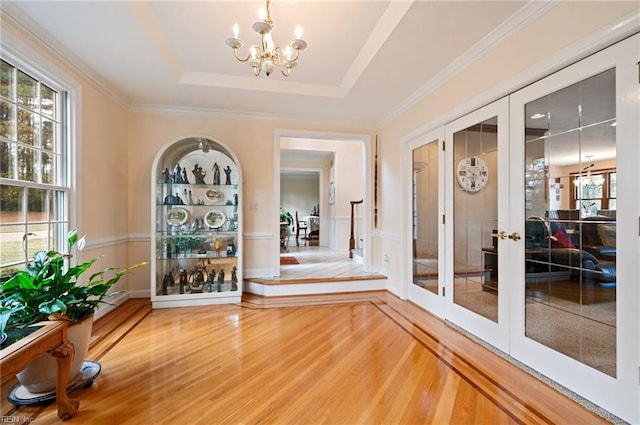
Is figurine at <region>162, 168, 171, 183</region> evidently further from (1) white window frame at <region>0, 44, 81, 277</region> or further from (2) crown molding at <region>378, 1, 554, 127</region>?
(2) crown molding at <region>378, 1, 554, 127</region>

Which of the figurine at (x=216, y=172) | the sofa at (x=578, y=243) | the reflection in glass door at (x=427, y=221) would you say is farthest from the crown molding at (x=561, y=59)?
the figurine at (x=216, y=172)

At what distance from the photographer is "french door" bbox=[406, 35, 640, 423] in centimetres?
157

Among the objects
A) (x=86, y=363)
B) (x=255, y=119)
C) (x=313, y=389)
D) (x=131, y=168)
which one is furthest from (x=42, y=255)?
(x=255, y=119)

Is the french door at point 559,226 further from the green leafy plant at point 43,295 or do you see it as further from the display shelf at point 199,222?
the green leafy plant at point 43,295

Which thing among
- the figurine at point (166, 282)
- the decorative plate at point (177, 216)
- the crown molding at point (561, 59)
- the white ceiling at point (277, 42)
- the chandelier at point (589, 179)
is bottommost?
the figurine at point (166, 282)

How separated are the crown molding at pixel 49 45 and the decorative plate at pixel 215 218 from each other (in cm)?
182

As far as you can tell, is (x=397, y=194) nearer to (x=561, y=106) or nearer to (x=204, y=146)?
(x=561, y=106)

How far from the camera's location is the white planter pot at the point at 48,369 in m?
1.76

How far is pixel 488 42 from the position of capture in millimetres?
2363

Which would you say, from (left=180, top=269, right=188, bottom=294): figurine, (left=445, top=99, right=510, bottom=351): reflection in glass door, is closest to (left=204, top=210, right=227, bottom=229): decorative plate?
(left=180, top=269, right=188, bottom=294): figurine

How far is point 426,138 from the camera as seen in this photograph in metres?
3.40

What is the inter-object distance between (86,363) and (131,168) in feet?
8.65

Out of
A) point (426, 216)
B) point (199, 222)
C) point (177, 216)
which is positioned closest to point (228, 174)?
point (199, 222)

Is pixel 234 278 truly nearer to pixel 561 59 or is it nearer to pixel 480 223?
pixel 480 223
